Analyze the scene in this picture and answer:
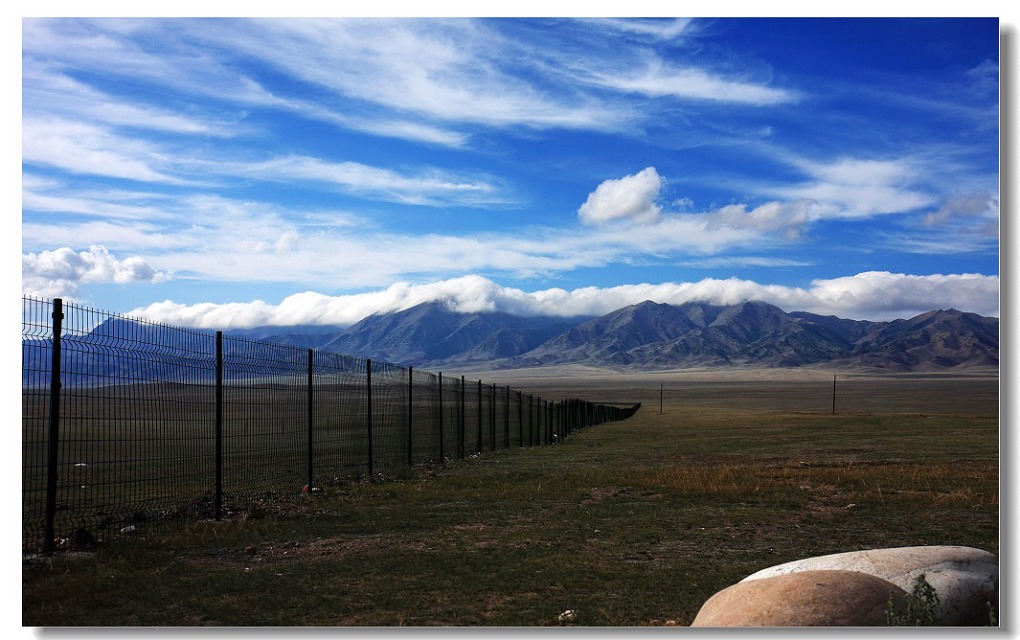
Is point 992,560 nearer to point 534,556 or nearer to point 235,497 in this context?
point 534,556

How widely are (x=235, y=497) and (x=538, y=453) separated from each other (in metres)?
13.7

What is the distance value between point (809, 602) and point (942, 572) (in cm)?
118

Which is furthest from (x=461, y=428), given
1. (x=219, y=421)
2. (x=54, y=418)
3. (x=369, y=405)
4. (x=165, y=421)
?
(x=54, y=418)

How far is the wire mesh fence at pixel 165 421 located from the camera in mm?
7914

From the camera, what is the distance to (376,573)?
7613 mm

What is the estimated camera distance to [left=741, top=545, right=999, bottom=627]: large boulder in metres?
5.64

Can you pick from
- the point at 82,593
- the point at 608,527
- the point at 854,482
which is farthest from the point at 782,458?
the point at 82,593

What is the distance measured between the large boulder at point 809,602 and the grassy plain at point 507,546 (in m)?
0.80

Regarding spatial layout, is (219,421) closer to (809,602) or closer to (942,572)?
(809,602)

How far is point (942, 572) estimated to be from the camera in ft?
19.0

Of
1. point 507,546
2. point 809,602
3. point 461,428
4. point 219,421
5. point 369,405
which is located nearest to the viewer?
point 809,602

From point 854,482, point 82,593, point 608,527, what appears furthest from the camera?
point 854,482

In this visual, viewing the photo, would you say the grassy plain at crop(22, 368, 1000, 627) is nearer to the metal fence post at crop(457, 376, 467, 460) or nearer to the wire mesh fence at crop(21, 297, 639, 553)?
the wire mesh fence at crop(21, 297, 639, 553)

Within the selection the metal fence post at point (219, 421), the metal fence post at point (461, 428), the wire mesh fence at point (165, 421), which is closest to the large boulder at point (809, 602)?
the wire mesh fence at point (165, 421)
